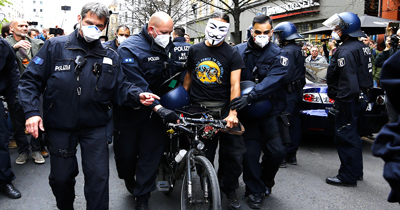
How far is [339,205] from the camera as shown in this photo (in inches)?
162

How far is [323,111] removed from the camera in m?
6.17

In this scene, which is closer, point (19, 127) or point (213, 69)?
point (213, 69)

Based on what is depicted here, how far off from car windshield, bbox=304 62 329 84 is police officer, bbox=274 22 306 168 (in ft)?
3.95

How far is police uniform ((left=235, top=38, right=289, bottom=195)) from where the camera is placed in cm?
402

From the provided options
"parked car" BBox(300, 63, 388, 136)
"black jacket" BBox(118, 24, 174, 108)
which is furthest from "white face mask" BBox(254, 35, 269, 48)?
"parked car" BBox(300, 63, 388, 136)

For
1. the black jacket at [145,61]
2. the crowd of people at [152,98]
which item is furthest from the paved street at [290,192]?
the black jacket at [145,61]

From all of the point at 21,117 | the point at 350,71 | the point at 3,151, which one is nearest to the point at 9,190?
the point at 3,151

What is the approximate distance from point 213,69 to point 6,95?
8.36 feet

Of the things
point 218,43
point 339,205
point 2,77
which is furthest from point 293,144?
point 2,77

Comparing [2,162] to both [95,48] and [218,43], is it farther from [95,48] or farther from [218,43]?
[218,43]

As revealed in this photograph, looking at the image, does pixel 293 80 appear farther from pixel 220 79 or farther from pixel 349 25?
pixel 220 79

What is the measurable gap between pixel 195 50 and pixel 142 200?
159cm

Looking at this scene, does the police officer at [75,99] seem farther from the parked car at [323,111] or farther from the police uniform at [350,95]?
the parked car at [323,111]

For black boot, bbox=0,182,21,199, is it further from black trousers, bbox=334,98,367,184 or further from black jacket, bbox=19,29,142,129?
black trousers, bbox=334,98,367,184
